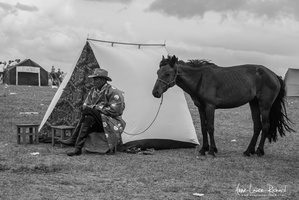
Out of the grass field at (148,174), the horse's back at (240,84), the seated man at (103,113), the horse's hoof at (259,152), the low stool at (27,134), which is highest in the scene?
the horse's back at (240,84)

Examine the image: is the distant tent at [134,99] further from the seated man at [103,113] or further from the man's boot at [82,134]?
the man's boot at [82,134]

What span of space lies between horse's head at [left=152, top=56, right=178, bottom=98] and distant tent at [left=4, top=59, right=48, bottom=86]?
34072mm

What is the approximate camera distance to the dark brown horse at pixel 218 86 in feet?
30.7

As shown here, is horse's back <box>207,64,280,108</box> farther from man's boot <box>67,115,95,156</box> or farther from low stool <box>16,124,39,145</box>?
low stool <box>16,124,39,145</box>

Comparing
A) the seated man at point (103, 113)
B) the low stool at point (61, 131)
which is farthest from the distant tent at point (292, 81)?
the seated man at point (103, 113)

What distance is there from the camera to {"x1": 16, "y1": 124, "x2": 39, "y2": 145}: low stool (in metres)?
10.4

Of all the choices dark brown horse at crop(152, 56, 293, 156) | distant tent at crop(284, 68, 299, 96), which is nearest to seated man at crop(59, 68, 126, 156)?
dark brown horse at crop(152, 56, 293, 156)

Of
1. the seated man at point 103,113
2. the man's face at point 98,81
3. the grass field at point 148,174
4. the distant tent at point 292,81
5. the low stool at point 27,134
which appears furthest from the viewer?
the distant tent at point 292,81

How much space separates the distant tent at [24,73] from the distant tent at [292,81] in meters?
21.9

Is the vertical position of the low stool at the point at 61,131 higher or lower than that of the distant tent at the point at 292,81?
lower

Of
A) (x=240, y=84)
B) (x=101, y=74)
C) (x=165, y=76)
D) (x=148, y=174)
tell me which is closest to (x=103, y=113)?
(x=101, y=74)

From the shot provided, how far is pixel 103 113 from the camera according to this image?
919cm

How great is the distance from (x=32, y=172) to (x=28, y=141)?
3.44m

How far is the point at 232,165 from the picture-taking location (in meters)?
8.48
